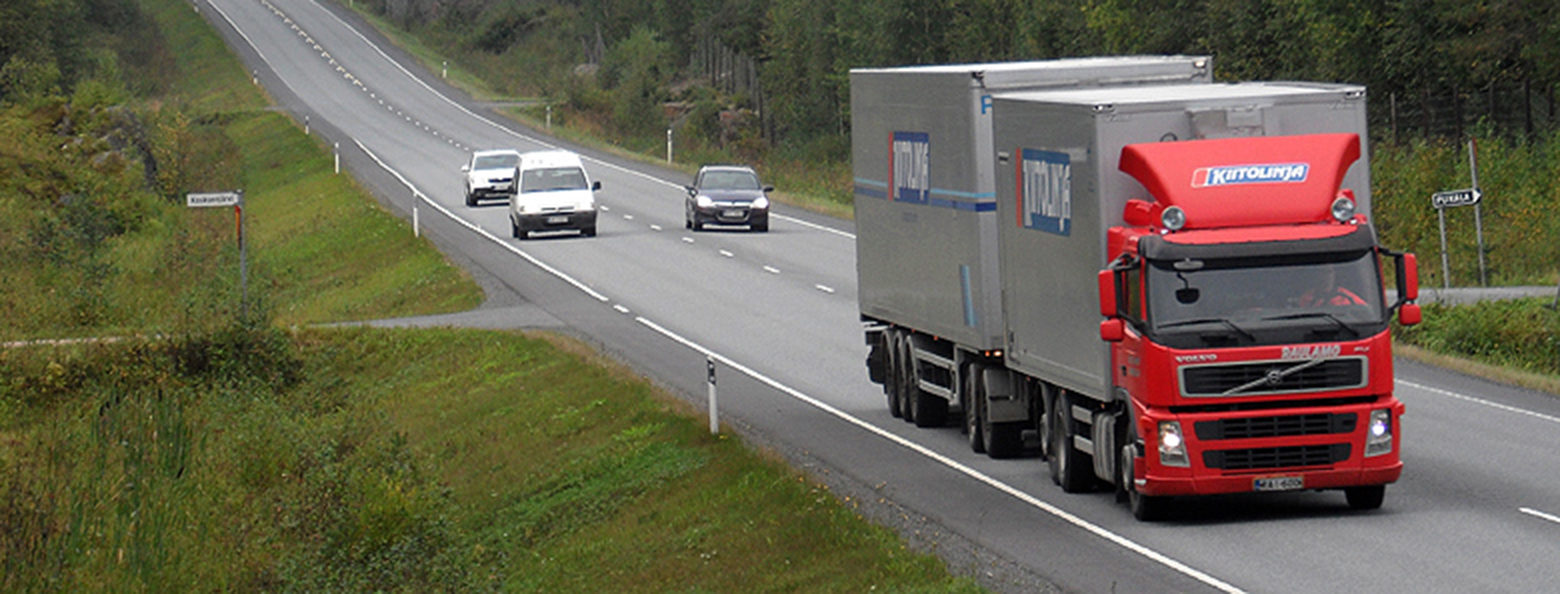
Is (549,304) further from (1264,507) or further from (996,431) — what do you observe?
(1264,507)

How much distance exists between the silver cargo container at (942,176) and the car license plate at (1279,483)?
154 inches

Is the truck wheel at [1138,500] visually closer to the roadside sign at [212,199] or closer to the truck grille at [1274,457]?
the truck grille at [1274,457]

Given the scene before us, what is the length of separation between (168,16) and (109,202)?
6805 centimetres

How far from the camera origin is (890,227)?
768 inches

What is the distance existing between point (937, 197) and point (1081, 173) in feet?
12.2

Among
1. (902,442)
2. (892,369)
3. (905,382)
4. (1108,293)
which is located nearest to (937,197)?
(902,442)

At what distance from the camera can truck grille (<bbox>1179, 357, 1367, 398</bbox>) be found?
41.7 ft

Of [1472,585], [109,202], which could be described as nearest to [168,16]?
[109,202]

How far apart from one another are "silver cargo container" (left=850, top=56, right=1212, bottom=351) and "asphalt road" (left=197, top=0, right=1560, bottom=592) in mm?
1437

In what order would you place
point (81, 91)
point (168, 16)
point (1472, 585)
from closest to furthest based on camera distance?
point (1472, 585)
point (81, 91)
point (168, 16)

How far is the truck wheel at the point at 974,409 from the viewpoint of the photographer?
56.8 ft

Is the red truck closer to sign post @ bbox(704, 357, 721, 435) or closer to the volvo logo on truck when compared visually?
the volvo logo on truck

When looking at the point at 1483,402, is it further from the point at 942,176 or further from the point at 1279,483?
the point at 1279,483

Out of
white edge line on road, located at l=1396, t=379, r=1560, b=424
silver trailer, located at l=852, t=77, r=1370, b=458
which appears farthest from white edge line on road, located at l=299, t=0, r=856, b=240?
silver trailer, located at l=852, t=77, r=1370, b=458
